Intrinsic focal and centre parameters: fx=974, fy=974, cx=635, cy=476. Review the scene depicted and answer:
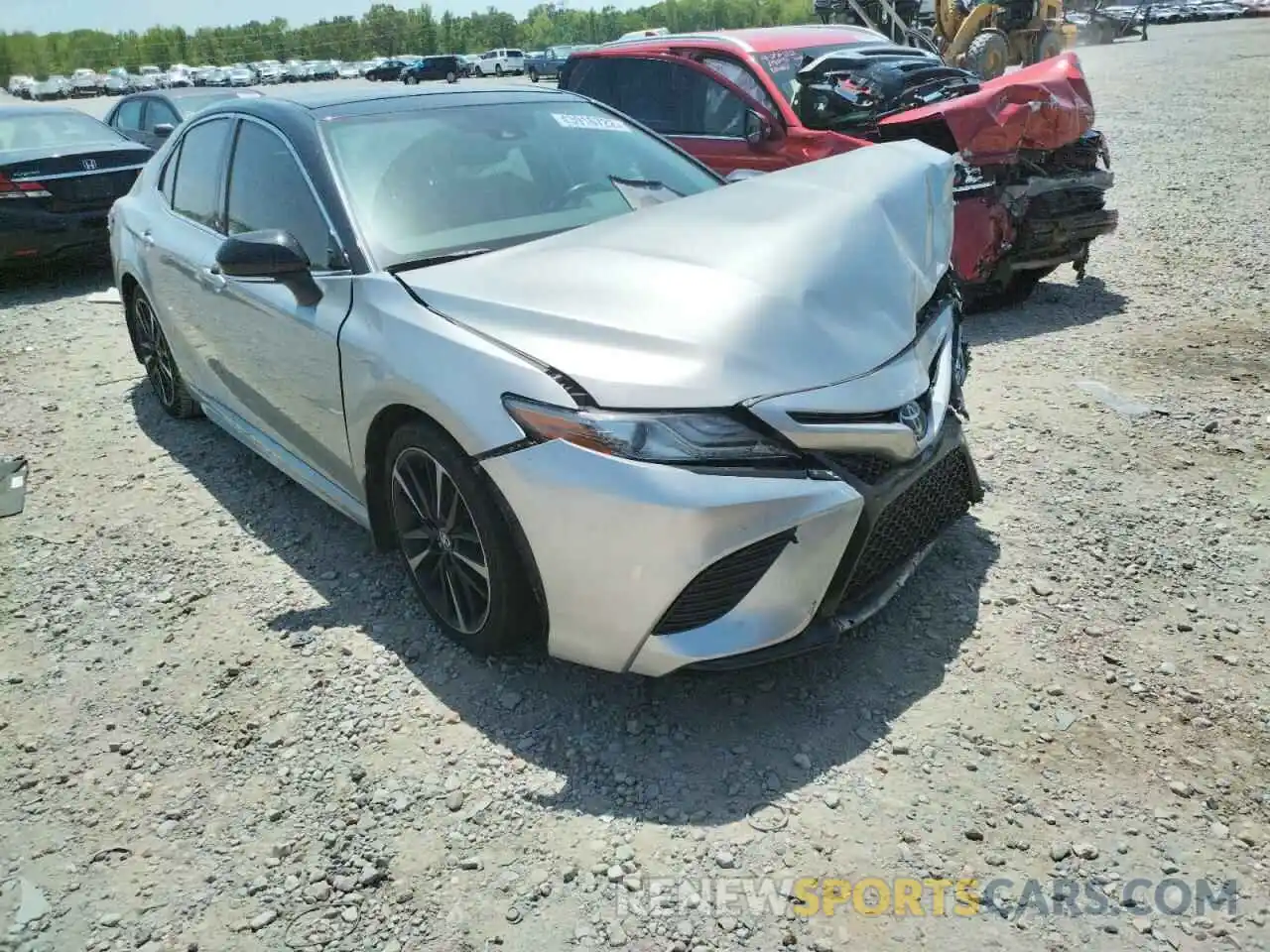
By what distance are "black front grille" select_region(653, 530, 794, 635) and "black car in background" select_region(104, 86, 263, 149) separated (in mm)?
10711

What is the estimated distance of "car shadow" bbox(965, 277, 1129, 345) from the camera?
236 inches

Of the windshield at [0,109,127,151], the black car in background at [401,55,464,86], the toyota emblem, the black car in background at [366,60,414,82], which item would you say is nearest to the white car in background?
the black car in background at [401,55,464,86]

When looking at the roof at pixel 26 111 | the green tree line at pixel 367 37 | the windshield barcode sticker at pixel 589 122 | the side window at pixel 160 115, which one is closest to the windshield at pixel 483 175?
the windshield barcode sticker at pixel 589 122

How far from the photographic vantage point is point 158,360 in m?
5.26

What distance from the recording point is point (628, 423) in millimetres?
2436

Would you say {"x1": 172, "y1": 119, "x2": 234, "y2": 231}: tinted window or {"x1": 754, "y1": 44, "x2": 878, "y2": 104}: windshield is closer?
{"x1": 172, "y1": 119, "x2": 234, "y2": 231}: tinted window

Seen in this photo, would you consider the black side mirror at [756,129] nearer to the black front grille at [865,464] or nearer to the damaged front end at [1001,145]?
the damaged front end at [1001,145]

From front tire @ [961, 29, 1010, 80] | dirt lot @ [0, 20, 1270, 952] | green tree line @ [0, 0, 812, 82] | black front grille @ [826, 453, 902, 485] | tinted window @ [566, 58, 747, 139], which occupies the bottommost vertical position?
dirt lot @ [0, 20, 1270, 952]

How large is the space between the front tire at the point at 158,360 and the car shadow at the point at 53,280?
12.0 feet

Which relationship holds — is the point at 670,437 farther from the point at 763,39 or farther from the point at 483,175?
the point at 763,39

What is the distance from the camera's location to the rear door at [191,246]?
4.16m

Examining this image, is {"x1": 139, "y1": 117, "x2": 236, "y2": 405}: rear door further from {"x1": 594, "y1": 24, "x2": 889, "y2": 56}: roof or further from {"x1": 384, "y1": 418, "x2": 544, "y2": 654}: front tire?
{"x1": 594, "y1": 24, "x2": 889, "y2": 56}: roof

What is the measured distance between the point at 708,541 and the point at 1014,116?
4.69 metres

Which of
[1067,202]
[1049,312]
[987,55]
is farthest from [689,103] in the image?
[987,55]
